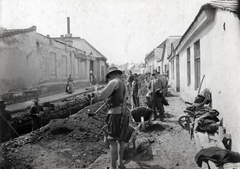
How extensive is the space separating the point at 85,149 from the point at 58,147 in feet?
2.29

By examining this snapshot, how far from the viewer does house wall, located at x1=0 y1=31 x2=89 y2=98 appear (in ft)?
30.7

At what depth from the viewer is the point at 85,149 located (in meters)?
4.83

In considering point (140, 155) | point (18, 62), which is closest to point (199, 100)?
point (140, 155)

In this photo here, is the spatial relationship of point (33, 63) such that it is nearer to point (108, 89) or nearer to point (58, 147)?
point (58, 147)

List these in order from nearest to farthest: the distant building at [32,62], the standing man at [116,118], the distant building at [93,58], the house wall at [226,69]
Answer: the house wall at [226,69] < the standing man at [116,118] < the distant building at [32,62] < the distant building at [93,58]

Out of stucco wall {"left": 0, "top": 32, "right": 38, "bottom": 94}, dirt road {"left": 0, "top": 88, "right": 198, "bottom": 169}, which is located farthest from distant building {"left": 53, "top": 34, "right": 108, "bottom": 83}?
dirt road {"left": 0, "top": 88, "right": 198, "bottom": 169}

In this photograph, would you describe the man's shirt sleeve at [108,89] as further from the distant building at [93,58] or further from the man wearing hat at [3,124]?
the distant building at [93,58]

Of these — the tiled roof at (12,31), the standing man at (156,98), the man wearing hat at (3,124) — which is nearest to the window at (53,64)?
the tiled roof at (12,31)

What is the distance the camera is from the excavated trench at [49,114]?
738 cm

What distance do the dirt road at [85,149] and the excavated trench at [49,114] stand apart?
54cm

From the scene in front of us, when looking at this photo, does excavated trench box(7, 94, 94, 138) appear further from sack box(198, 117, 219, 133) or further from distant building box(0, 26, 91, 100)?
sack box(198, 117, 219, 133)

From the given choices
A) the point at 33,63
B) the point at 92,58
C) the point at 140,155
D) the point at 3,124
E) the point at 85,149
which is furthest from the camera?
the point at 92,58

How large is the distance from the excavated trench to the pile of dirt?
385mm

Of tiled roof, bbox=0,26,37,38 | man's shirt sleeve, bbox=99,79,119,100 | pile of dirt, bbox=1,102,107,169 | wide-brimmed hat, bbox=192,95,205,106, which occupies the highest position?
tiled roof, bbox=0,26,37,38
